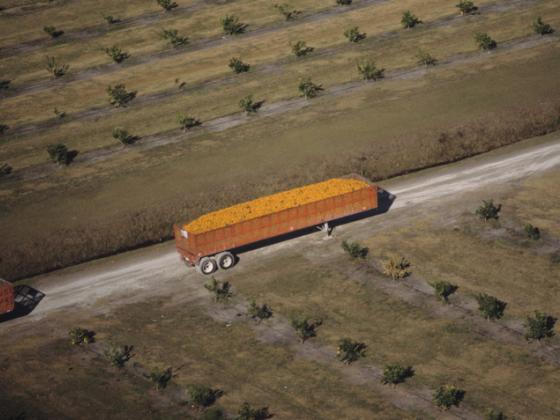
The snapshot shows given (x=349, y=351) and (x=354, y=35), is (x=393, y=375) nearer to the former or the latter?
(x=349, y=351)

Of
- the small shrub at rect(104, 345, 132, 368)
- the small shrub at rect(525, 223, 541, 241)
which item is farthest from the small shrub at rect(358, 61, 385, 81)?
the small shrub at rect(104, 345, 132, 368)

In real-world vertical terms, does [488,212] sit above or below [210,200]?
below

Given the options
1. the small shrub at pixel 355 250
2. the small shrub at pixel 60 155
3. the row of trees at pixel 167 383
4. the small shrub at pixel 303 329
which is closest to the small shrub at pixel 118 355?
the row of trees at pixel 167 383

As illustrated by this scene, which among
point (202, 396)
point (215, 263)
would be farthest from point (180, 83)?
point (202, 396)

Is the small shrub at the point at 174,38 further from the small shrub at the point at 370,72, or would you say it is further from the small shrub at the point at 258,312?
the small shrub at the point at 258,312

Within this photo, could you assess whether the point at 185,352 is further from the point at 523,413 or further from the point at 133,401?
the point at 523,413

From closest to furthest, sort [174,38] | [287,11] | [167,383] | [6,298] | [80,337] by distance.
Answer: [167,383], [80,337], [6,298], [174,38], [287,11]

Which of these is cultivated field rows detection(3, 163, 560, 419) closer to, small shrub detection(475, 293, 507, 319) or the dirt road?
the dirt road
